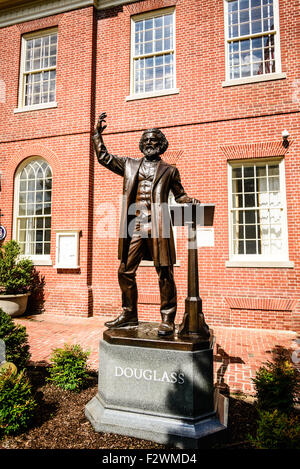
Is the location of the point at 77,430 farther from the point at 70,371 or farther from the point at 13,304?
the point at 13,304

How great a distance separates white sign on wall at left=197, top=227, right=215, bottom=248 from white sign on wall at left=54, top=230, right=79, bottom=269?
3322mm

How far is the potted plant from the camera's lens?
26.0ft

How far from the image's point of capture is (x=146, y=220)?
3439 millimetres

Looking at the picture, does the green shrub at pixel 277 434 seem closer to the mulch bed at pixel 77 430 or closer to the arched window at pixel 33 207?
the mulch bed at pixel 77 430

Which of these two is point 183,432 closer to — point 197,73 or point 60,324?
point 60,324

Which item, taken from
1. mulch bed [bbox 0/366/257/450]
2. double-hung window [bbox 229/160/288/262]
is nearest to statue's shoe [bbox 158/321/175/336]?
mulch bed [bbox 0/366/257/450]

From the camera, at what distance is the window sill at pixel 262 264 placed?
272 inches

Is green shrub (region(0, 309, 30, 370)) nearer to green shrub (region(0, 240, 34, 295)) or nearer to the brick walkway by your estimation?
the brick walkway

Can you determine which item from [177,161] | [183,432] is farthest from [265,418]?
[177,161]

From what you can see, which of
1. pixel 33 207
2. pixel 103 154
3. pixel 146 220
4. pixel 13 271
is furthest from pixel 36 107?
pixel 146 220

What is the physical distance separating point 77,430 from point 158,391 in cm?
87

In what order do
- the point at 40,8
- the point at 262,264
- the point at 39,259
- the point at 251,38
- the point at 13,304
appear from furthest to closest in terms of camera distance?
the point at 40,8, the point at 39,259, the point at 13,304, the point at 251,38, the point at 262,264

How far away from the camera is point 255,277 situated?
23.3 ft
